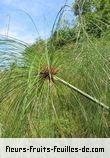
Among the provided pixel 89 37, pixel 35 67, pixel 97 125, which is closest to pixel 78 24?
pixel 89 37

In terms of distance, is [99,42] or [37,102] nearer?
[37,102]

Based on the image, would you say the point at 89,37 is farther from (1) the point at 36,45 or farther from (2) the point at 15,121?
(2) the point at 15,121

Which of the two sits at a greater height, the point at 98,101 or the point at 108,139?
the point at 98,101

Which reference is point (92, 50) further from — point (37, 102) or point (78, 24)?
point (37, 102)

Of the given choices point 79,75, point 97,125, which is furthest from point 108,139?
point 79,75

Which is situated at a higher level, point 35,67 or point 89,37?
point 89,37

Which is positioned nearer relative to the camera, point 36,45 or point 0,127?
point 0,127

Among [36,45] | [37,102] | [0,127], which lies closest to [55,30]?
[36,45]

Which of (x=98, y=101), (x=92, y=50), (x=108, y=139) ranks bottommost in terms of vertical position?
(x=108, y=139)
